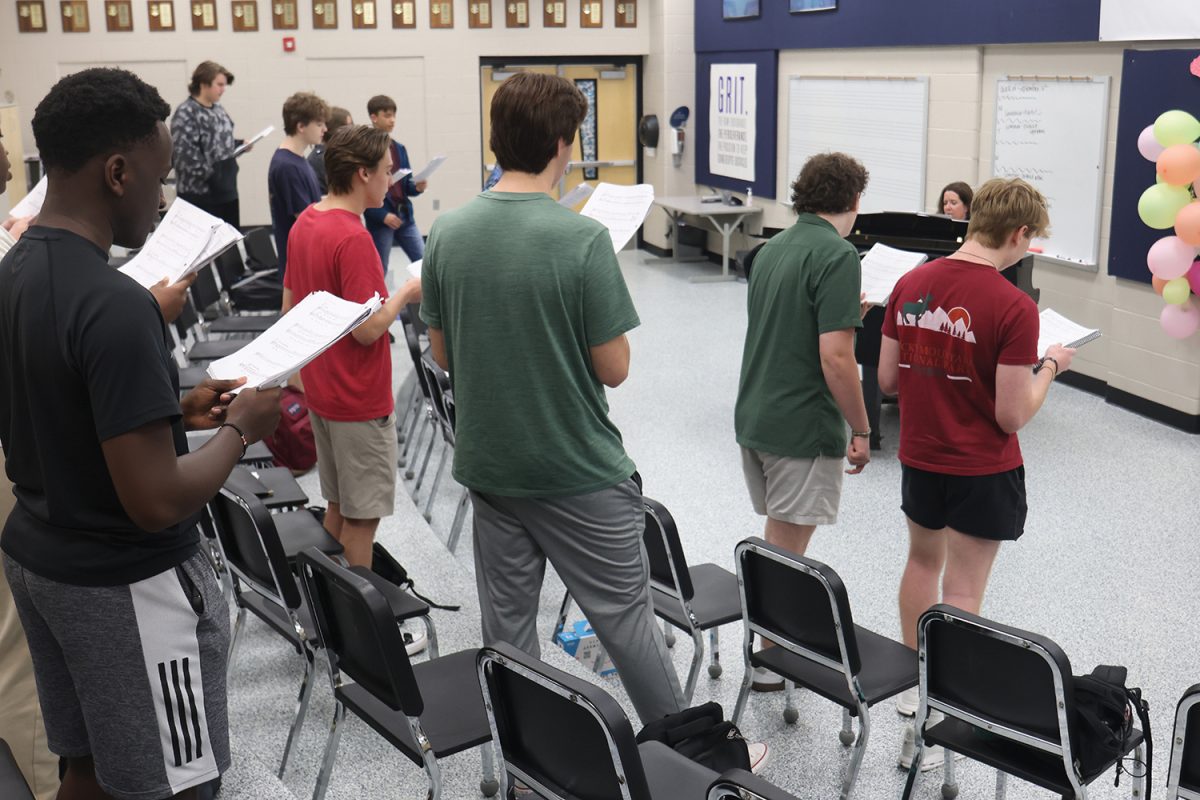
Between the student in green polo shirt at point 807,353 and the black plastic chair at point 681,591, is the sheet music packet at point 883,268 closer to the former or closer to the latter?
the student in green polo shirt at point 807,353

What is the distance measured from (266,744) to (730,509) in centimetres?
248

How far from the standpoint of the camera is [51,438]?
1.66 metres

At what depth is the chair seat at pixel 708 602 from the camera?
3.12 m

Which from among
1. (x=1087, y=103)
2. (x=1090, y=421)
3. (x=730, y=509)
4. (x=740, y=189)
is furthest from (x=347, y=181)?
(x=740, y=189)

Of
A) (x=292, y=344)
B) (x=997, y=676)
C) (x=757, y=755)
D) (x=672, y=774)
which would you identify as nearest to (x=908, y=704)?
(x=757, y=755)

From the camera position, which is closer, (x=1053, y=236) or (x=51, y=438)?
(x=51, y=438)

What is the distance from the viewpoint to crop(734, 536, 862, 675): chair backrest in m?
2.60

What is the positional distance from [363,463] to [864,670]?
161 centimetres

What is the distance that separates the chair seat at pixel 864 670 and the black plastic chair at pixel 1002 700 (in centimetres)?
15

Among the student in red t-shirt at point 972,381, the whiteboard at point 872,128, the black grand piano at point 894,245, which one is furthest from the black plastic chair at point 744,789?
the whiteboard at point 872,128

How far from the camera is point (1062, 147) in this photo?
6.87m

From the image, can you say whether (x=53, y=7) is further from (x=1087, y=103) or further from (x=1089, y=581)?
(x=1089, y=581)

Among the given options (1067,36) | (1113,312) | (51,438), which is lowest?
(1113,312)

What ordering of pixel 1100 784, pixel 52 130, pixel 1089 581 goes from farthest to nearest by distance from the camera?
pixel 1089 581 < pixel 1100 784 < pixel 52 130
